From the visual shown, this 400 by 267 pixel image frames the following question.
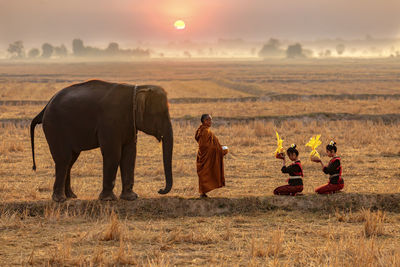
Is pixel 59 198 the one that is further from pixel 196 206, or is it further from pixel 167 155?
pixel 196 206

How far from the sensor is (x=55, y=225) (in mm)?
9383

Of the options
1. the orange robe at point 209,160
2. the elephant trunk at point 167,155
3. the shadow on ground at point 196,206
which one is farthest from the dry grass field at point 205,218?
the elephant trunk at point 167,155

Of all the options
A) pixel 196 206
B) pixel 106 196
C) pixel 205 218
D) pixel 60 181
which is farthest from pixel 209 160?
pixel 60 181

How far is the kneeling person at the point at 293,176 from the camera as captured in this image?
394 inches

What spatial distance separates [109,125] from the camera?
9.84 metres

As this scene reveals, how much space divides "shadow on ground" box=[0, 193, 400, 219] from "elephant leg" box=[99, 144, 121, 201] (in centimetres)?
17

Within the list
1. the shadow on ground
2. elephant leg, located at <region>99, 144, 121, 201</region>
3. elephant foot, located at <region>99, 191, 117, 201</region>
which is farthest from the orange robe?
elephant foot, located at <region>99, 191, 117, 201</region>

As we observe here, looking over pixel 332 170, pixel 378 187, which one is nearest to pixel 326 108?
pixel 378 187

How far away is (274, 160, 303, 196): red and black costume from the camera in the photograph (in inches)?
Result: 398

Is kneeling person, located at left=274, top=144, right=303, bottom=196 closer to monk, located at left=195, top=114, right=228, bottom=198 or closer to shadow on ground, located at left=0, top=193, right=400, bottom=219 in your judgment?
shadow on ground, located at left=0, top=193, right=400, bottom=219

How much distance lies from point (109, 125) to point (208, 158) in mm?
1864

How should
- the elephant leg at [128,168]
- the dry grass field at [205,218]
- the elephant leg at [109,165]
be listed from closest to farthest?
the dry grass field at [205,218], the elephant leg at [109,165], the elephant leg at [128,168]

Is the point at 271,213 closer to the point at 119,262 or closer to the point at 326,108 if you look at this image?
the point at 119,262

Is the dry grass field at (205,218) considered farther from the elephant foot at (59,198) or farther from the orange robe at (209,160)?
the orange robe at (209,160)
